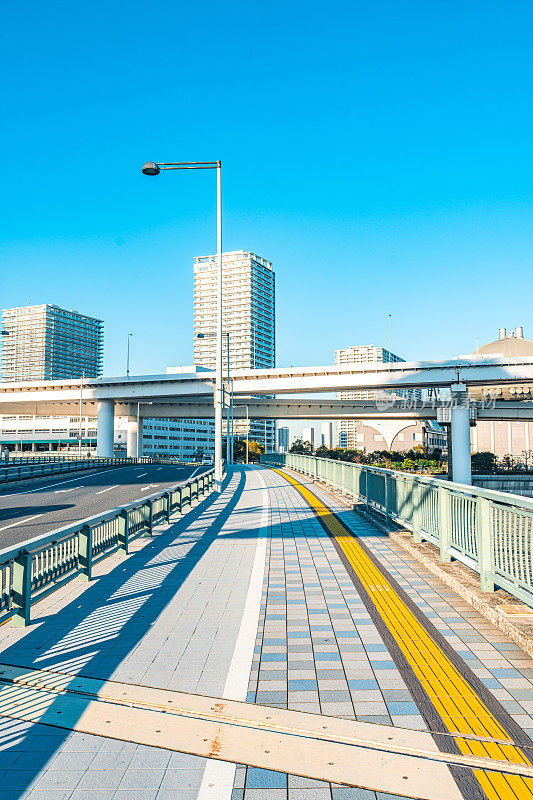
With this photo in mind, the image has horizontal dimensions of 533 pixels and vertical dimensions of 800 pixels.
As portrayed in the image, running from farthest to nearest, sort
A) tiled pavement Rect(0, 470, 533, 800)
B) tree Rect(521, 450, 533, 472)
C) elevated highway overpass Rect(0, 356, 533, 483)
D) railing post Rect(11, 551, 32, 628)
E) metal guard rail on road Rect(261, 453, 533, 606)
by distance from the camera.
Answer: tree Rect(521, 450, 533, 472) → elevated highway overpass Rect(0, 356, 533, 483) → railing post Rect(11, 551, 32, 628) → metal guard rail on road Rect(261, 453, 533, 606) → tiled pavement Rect(0, 470, 533, 800)

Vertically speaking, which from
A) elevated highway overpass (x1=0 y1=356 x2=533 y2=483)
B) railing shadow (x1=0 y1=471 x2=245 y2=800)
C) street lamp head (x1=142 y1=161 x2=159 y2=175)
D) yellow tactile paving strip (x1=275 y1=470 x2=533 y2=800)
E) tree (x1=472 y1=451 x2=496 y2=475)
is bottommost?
tree (x1=472 y1=451 x2=496 y2=475)

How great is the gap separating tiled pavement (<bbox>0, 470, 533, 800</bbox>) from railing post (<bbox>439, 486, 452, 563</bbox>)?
477mm

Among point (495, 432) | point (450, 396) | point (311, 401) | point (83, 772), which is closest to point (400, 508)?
point (83, 772)

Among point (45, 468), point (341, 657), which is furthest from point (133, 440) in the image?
point (341, 657)

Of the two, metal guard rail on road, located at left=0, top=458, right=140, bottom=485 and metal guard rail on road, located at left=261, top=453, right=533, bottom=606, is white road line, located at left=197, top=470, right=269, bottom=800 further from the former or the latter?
metal guard rail on road, located at left=0, top=458, right=140, bottom=485

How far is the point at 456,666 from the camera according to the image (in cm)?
487

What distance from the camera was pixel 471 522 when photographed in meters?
7.18

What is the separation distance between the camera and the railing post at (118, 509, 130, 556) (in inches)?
393

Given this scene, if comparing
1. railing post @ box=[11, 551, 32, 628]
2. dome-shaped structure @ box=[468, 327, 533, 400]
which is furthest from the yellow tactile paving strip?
dome-shaped structure @ box=[468, 327, 533, 400]

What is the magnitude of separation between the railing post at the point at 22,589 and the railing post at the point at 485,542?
537 cm

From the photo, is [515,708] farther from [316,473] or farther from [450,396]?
[450,396]

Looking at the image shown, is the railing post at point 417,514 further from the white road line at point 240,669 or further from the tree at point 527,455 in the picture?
the tree at point 527,455

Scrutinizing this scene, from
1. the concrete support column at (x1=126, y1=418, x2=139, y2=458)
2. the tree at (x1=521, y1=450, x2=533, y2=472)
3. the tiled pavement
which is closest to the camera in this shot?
the tiled pavement

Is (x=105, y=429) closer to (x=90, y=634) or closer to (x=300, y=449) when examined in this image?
(x=300, y=449)
